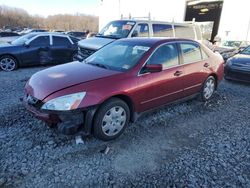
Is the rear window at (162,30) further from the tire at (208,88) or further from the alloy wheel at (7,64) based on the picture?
the alloy wheel at (7,64)

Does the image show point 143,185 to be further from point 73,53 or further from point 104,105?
point 73,53

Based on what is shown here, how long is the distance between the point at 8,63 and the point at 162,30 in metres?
6.00

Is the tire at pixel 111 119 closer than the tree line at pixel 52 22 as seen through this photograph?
Yes

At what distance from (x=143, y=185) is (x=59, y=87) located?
1786 millimetres

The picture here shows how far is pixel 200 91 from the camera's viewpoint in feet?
17.4

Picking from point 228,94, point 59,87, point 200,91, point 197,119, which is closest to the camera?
point 59,87

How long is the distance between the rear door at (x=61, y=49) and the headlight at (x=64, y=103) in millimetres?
7033

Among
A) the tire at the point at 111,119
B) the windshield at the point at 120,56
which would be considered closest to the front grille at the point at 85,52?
the windshield at the point at 120,56

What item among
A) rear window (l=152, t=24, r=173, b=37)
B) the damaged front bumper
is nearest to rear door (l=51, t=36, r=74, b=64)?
rear window (l=152, t=24, r=173, b=37)

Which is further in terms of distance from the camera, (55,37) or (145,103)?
(55,37)

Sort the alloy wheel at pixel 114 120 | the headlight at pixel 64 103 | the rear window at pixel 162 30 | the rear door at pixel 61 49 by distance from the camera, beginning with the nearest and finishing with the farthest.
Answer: the headlight at pixel 64 103 → the alloy wheel at pixel 114 120 → the rear window at pixel 162 30 → the rear door at pixel 61 49

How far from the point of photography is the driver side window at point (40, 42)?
908cm

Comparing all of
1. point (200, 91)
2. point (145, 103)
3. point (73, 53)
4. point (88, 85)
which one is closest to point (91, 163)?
point (88, 85)

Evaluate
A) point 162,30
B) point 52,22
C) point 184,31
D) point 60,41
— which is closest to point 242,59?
point 184,31
